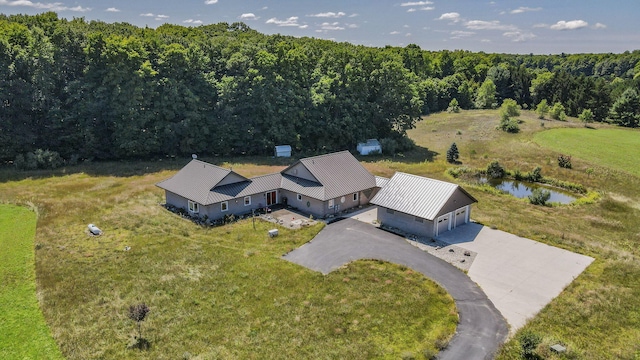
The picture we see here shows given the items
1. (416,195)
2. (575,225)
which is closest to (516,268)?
(416,195)

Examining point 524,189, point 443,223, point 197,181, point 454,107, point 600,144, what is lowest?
point 524,189

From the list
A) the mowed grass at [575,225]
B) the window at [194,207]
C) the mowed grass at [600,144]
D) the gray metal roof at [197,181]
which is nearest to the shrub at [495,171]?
the mowed grass at [575,225]

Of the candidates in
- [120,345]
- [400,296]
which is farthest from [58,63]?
[400,296]

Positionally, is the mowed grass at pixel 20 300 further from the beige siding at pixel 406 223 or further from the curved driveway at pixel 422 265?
the beige siding at pixel 406 223

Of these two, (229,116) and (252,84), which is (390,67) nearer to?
(252,84)

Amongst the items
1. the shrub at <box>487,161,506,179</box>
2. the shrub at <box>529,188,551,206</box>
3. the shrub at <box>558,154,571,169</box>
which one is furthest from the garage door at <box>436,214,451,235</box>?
the shrub at <box>558,154,571,169</box>

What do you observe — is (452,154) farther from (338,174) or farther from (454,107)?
(454,107)

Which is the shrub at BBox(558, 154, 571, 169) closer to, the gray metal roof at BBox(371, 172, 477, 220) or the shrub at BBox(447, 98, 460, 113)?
the gray metal roof at BBox(371, 172, 477, 220)

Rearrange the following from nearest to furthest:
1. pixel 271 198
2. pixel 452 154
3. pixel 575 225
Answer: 1. pixel 575 225
2. pixel 271 198
3. pixel 452 154
